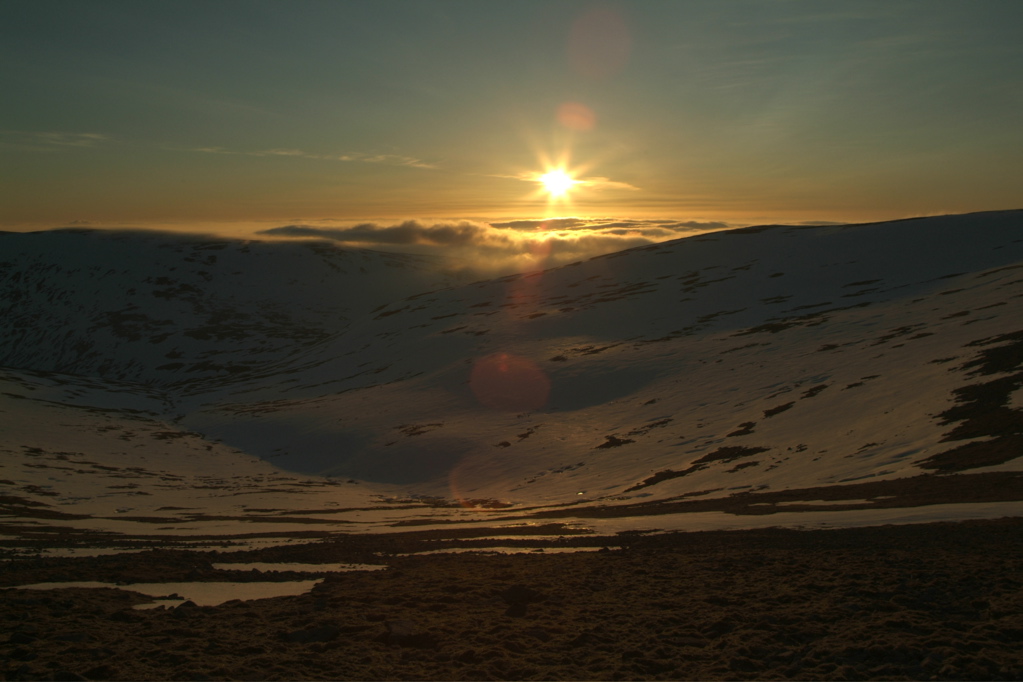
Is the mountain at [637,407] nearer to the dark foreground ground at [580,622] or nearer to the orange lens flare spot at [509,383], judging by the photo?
the orange lens flare spot at [509,383]

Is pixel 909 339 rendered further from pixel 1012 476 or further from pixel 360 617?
pixel 360 617

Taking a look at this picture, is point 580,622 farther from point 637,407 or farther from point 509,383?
point 509,383

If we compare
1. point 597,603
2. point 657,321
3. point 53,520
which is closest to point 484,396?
point 657,321

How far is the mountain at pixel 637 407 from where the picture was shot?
1358 inches

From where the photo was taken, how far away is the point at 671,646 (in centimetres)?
1040

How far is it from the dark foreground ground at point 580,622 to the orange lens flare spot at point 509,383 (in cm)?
5366

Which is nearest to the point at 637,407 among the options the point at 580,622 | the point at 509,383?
the point at 509,383

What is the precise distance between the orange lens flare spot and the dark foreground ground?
53660mm

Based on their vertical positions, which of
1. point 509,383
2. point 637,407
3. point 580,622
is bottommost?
point 580,622

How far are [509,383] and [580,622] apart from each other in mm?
67038

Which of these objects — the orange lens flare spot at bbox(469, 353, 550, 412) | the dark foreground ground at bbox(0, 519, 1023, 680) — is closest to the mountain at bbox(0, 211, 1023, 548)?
the orange lens flare spot at bbox(469, 353, 550, 412)

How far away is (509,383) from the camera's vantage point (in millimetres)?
78688

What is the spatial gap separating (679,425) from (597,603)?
41.9m

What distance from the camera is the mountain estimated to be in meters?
34.5
